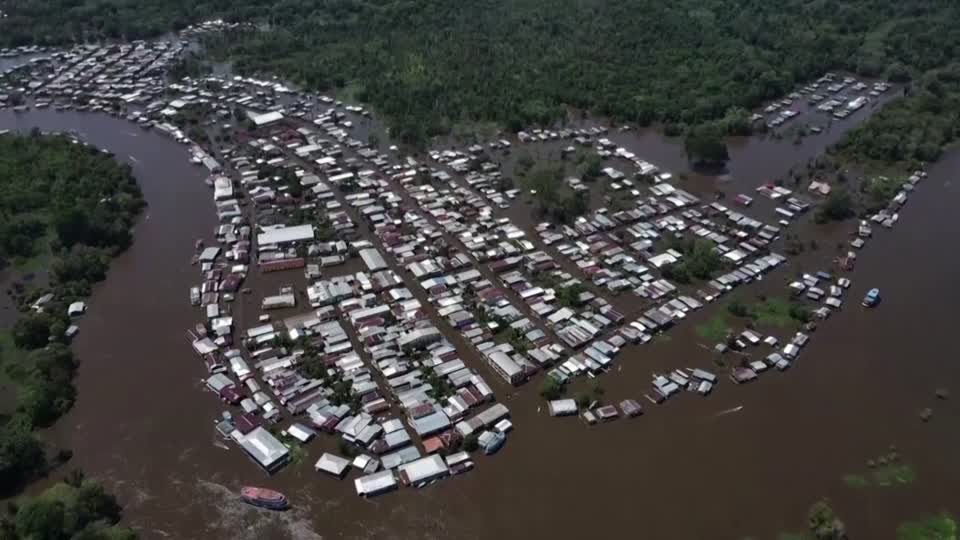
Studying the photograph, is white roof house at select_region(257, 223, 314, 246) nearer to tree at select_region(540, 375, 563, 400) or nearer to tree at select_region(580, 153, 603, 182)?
tree at select_region(540, 375, 563, 400)

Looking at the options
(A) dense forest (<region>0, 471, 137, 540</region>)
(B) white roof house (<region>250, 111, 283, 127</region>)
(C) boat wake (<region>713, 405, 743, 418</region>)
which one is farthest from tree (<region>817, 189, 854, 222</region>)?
(B) white roof house (<region>250, 111, 283, 127</region>)

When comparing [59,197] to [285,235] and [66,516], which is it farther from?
[66,516]

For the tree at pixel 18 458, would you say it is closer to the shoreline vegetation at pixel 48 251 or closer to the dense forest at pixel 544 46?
the shoreline vegetation at pixel 48 251

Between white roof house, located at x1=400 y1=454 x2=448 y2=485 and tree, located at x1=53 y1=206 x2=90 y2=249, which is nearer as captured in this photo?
white roof house, located at x1=400 y1=454 x2=448 y2=485

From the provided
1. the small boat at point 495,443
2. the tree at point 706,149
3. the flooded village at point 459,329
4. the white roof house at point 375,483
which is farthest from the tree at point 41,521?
the tree at point 706,149

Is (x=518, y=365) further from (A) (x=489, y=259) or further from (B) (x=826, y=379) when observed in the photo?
(B) (x=826, y=379)

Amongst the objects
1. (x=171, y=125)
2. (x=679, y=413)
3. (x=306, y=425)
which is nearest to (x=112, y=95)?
(x=171, y=125)
